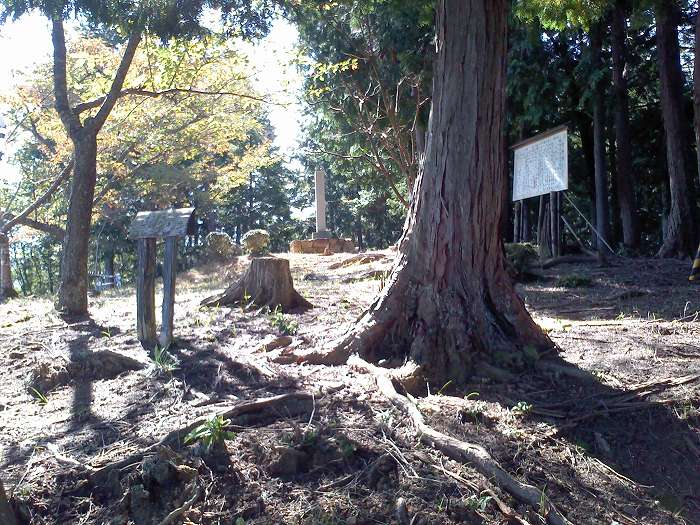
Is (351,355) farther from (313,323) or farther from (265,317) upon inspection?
(265,317)

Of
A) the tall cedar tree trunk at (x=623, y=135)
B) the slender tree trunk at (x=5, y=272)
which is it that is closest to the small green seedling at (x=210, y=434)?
the slender tree trunk at (x=5, y=272)

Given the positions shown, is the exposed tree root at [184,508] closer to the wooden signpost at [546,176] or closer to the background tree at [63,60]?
the background tree at [63,60]

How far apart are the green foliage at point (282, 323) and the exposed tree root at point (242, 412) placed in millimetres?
2291

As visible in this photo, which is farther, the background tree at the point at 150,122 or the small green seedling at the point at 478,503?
the background tree at the point at 150,122

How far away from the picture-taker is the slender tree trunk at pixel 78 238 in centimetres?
875

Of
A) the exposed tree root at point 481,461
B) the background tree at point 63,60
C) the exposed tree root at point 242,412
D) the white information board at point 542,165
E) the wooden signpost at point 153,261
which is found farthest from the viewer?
the white information board at point 542,165

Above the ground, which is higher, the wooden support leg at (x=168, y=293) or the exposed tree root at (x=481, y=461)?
the wooden support leg at (x=168, y=293)

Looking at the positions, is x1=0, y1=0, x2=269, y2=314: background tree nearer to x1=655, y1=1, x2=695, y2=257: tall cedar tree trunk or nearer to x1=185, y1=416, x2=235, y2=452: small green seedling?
x1=185, y1=416, x2=235, y2=452: small green seedling

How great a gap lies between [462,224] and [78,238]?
19.1 ft

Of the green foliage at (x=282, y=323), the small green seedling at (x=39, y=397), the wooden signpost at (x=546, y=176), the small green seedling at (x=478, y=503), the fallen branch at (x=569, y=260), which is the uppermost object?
the wooden signpost at (x=546, y=176)

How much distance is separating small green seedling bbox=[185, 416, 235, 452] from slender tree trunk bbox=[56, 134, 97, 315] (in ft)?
18.1

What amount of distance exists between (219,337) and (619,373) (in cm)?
384

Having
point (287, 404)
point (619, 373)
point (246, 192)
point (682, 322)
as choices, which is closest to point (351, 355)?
point (287, 404)

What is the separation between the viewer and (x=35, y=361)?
5.87 m
